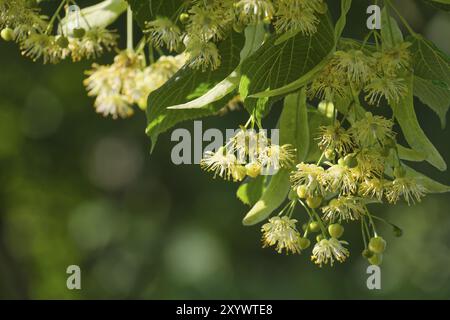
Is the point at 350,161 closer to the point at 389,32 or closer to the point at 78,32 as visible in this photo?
the point at 389,32

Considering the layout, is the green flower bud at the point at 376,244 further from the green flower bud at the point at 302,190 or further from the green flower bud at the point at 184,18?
the green flower bud at the point at 184,18

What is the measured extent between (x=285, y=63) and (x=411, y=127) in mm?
182

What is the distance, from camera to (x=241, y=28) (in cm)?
116

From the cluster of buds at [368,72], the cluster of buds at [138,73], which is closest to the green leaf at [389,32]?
the cluster of buds at [368,72]

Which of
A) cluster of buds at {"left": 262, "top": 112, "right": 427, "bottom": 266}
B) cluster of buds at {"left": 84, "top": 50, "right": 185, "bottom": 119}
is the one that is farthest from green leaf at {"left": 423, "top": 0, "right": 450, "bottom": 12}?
cluster of buds at {"left": 84, "top": 50, "right": 185, "bottom": 119}

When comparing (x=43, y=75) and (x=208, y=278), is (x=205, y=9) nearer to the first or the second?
(x=208, y=278)

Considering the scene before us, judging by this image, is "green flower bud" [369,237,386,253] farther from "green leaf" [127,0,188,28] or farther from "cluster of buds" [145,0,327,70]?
"green leaf" [127,0,188,28]

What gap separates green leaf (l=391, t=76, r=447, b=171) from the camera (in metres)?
1.21

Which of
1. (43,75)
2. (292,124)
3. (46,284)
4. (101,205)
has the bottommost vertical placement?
(46,284)

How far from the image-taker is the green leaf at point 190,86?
1278 mm

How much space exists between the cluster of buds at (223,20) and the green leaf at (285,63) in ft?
0.08

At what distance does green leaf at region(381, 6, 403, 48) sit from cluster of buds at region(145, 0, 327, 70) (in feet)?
0.29

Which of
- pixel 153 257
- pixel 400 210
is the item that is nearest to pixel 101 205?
pixel 153 257

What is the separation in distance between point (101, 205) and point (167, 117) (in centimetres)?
417
